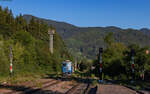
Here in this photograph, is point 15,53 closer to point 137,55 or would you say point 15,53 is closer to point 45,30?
point 137,55

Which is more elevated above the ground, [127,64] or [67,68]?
[127,64]

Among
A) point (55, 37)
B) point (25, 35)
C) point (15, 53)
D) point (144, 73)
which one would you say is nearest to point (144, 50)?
point (144, 73)

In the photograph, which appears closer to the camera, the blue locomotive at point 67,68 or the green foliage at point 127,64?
the green foliage at point 127,64

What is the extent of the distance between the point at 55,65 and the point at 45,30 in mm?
53130

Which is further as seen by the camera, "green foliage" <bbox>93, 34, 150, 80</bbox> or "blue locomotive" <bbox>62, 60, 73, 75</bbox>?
"blue locomotive" <bbox>62, 60, 73, 75</bbox>

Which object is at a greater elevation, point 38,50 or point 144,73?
point 38,50

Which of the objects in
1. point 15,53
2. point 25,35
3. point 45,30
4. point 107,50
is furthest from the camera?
point 45,30

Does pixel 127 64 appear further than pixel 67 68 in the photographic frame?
No

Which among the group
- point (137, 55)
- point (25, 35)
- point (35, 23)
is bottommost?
point (137, 55)

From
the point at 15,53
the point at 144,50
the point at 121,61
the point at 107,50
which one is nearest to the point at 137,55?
the point at 144,50

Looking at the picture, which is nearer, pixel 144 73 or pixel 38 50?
pixel 144 73

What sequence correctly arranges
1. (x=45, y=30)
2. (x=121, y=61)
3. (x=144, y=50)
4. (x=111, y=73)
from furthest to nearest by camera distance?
(x=45, y=30), (x=111, y=73), (x=121, y=61), (x=144, y=50)

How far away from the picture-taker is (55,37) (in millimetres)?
110750

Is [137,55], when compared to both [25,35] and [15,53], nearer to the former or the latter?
[15,53]
